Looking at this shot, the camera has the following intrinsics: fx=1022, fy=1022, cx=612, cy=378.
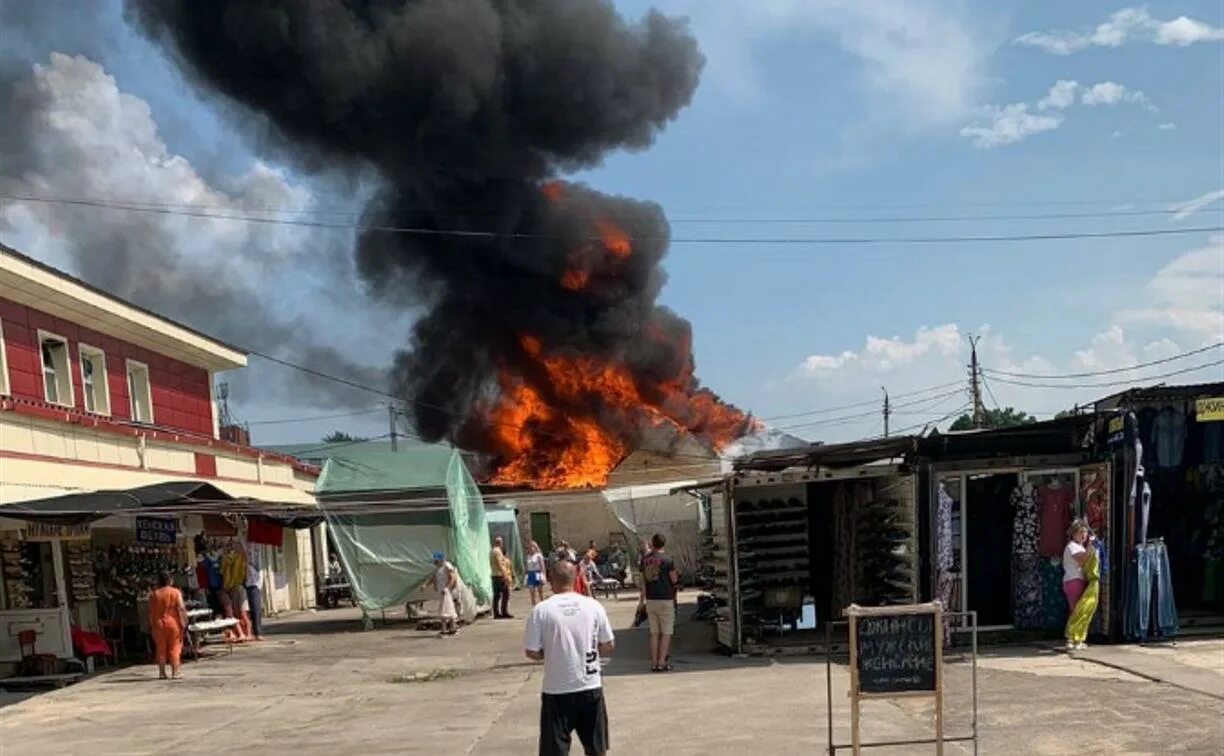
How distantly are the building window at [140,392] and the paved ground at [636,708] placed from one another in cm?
714

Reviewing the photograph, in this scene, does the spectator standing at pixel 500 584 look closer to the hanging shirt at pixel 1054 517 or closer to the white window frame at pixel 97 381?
the white window frame at pixel 97 381

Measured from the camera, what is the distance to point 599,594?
25688 millimetres

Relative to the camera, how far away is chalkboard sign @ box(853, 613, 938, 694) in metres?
6.15

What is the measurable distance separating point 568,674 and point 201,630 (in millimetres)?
12169

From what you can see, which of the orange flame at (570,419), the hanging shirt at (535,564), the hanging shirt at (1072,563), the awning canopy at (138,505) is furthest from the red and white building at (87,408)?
the orange flame at (570,419)

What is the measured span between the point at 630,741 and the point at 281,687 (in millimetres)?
6166

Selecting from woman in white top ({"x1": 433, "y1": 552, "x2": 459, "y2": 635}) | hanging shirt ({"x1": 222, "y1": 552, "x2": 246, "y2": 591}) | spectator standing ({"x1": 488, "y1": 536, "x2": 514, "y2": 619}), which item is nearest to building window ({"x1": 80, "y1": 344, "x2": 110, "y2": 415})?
hanging shirt ({"x1": 222, "y1": 552, "x2": 246, "y2": 591})

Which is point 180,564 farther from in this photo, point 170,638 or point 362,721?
point 362,721

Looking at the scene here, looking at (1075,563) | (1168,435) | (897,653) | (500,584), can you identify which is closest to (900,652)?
(897,653)

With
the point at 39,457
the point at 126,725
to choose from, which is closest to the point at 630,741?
the point at 126,725

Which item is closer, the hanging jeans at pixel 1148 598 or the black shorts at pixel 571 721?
the black shorts at pixel 571 721

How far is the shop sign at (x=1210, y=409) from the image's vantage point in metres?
11.9

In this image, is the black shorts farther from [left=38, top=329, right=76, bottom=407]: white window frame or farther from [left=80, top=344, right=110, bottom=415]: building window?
[left=80, top=344, right=110, bottom=415]: building window

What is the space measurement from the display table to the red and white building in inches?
66.8
